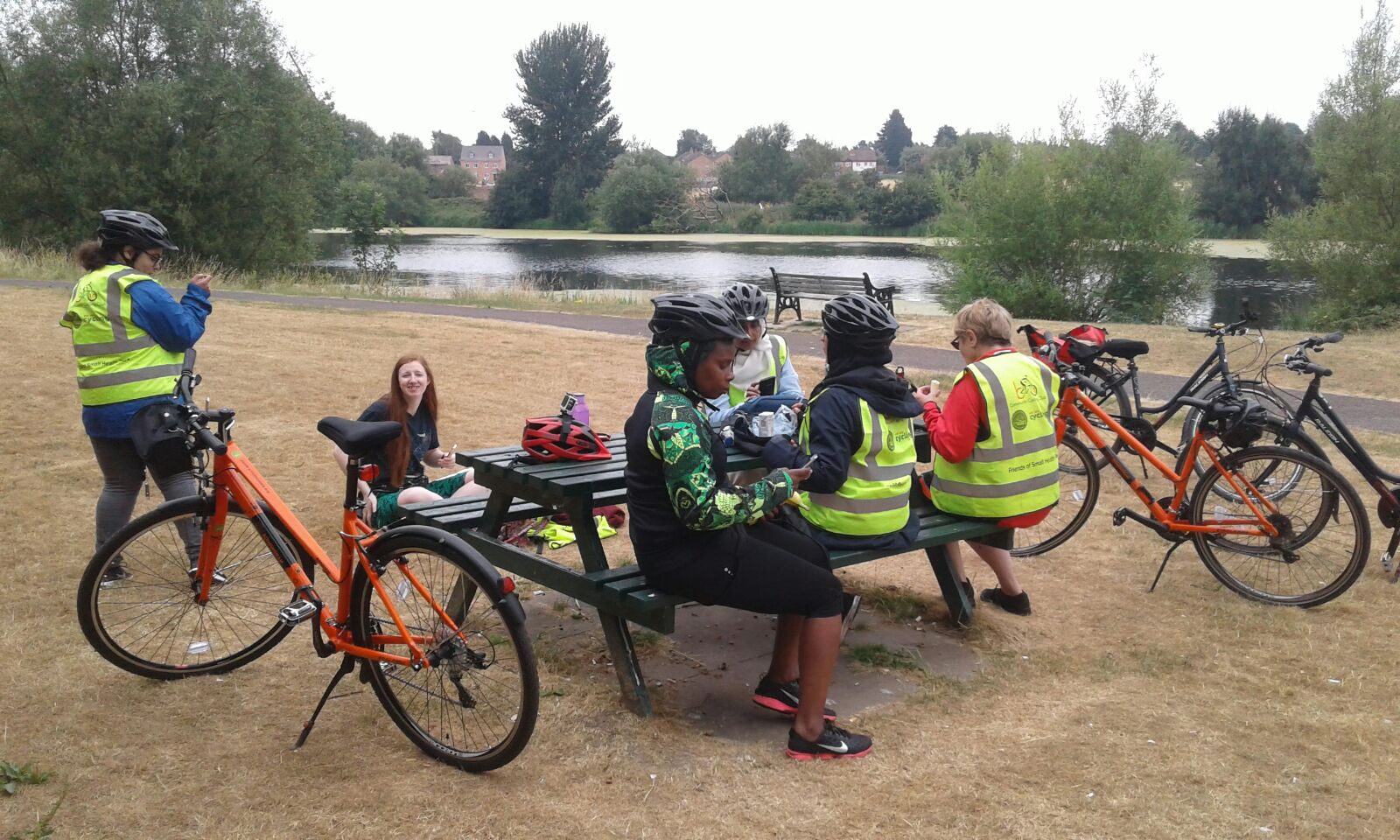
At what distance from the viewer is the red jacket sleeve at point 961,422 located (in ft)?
16.0

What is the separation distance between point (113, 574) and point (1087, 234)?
26068mm

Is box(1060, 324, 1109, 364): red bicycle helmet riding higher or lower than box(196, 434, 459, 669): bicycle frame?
higher

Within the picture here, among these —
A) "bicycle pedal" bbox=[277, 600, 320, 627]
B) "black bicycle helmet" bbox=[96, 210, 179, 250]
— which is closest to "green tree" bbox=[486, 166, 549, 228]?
"black bicycle helmet" bbox=[96, 210, 179, 250]

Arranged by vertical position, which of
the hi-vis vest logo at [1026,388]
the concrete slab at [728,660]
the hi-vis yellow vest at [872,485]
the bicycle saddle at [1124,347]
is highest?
the bicycle saddle at [1124,347]

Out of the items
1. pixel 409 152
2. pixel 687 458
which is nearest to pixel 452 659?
pixel 687 458

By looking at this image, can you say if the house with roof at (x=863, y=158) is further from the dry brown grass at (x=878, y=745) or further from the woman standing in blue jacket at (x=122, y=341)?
the woman standing in blue jacket at (x=122, y=341)

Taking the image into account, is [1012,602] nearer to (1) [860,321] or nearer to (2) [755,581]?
(1) [860,321]

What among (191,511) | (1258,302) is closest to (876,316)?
(191,511)

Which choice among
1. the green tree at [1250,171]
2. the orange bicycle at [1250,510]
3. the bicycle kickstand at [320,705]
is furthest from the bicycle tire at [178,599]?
the green tree at [1250,171]

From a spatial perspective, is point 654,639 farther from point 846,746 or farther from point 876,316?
point 876,316

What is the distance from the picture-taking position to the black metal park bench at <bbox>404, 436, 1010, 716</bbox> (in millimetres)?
4027

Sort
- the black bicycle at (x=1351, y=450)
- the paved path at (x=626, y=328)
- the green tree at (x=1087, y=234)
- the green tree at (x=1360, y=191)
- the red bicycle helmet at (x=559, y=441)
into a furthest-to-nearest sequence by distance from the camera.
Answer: the green tree at (x=1087, y=234)
the green tree at (x=1360, y=191)
the paved path at (x=626, y=328)
the black bicycle at (x=1351, y=450)
the red bicycle helmet at (x=559, y=441)

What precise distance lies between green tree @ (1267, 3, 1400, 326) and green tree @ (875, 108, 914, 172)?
139587 millimetres

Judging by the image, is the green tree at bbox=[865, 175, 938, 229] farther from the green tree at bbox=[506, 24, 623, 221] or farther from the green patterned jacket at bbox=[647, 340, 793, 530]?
the green patterned jacket at bbox=[647, 340, 793, 530]
